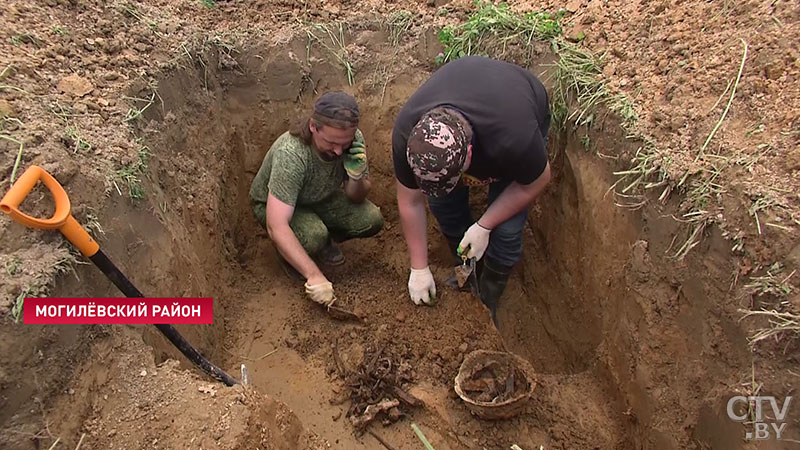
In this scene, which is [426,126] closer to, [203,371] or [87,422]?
[203,371]

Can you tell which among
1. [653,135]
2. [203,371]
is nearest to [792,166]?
[653,135]

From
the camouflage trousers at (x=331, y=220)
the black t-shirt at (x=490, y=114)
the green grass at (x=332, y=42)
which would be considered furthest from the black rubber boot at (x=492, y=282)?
the green grass at (x=332, y=42)

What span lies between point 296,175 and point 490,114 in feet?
3.81

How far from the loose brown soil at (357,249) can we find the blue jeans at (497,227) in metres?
0.33

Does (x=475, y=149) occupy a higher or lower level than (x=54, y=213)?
lower

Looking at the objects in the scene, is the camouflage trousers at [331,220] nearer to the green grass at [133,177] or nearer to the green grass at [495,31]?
the green grass at [133,177]

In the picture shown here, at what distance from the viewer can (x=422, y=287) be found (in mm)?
3021

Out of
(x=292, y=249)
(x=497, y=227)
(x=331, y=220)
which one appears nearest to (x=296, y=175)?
(x=292, y=249)

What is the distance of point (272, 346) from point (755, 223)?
2359 mm

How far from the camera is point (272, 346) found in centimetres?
304

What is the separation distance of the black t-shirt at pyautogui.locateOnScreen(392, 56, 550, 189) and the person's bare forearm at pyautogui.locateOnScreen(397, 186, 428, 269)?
0.19m

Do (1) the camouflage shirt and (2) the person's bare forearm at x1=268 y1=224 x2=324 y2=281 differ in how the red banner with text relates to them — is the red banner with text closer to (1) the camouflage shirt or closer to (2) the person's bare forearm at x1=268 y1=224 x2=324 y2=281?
(2) the person's bare forearm at x1=268 y1=224 x2=324 y2=281

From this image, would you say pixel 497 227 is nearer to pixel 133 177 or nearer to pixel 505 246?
pixel 505 246

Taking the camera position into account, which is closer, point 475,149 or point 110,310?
point 110,310
